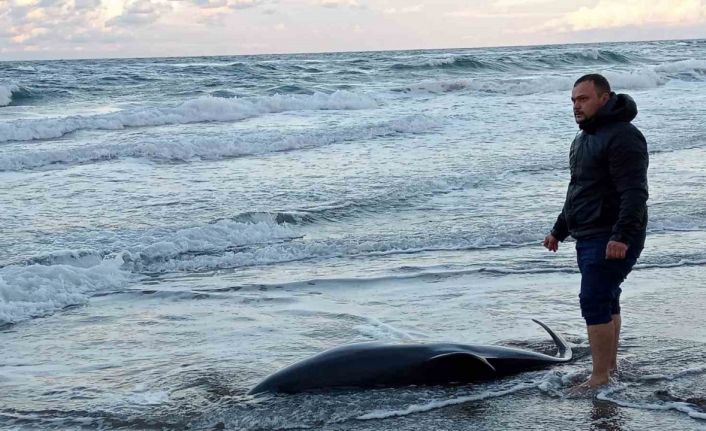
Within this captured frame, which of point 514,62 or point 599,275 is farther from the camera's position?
point 514,62

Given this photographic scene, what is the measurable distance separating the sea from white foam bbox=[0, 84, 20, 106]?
11.2 m

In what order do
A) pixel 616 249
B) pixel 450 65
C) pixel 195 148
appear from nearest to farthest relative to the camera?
pixel 616 249, pixel 195 148, pixel 450 65

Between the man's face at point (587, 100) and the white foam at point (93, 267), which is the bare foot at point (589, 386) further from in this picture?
the white foam at point (93, 267)

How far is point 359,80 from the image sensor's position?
3881 centimetres

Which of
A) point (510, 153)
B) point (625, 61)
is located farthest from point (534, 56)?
point (510, 153)

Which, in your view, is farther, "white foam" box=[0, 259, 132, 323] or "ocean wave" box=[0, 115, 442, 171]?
"ocean wave" box=[0, 115, 442, 171]

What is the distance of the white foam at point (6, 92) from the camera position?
32.0m

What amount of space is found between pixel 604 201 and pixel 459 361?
1.26 m

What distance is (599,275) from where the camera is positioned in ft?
16.9

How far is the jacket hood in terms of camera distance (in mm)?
4988

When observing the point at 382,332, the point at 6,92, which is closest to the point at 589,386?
the point at 382,332

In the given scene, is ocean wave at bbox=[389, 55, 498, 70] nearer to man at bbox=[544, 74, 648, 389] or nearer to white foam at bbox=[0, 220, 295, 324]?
white foam at bbox=[0, 220, 295, 324]

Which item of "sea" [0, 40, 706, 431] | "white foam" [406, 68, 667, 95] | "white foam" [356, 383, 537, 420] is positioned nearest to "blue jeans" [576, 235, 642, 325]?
"sea" [0, 40, 706, 431]

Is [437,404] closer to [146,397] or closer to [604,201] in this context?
[604,201]
